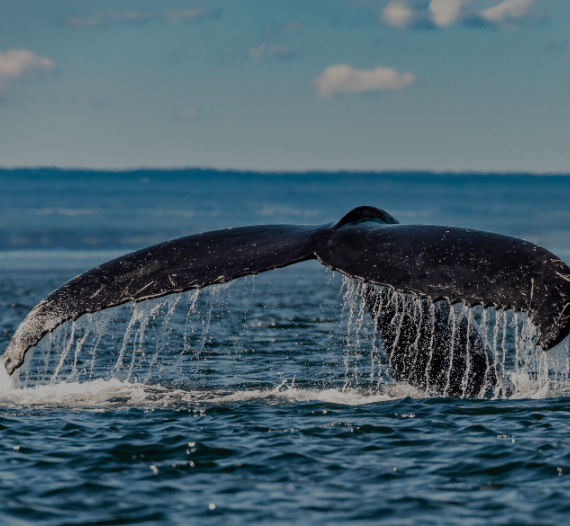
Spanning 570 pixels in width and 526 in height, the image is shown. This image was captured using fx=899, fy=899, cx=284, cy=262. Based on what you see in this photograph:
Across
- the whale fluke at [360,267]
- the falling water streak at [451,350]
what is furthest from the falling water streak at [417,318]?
the whale fluke at [360,267]

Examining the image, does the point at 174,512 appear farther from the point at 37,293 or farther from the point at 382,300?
the point at 37,293

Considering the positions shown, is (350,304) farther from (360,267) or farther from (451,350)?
(360,267)

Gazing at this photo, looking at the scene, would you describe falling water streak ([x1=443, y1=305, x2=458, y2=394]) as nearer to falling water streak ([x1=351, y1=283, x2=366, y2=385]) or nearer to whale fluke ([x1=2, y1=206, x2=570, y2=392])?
falling water streak ([x1=351, y1=283, x2=366, y2=385])

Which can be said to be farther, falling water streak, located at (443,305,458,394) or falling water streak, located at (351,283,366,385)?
falling water streak, located at (443,305,458,394)

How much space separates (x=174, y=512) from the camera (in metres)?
5.54

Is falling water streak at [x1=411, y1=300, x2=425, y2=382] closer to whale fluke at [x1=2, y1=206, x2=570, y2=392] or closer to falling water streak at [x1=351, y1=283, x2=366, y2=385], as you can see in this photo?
falling water streak at [x1=351, y1=283, x2=366, y2=385]

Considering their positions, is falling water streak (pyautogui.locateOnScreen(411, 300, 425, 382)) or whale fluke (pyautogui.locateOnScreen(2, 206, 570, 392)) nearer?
whale fluke (pyautogui.locateOnScreen(2, 206, 570, 392))

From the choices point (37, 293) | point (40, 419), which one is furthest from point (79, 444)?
point (37, 293)

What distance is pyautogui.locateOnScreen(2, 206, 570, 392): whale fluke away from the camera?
5773mm

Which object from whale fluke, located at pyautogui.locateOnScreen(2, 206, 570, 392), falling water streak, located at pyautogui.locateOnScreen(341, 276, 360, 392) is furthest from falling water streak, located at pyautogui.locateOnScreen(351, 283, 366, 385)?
whale fluke, located at pyautogui.locateOnScreen(2, 206, 570, 392)

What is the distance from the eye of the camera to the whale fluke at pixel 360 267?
5773mm

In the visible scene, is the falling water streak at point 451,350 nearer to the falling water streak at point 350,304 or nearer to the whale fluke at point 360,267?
the falling water streak at point 350,304

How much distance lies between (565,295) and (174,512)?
2776 mm

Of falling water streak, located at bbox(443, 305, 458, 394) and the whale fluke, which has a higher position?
the whale fluke
